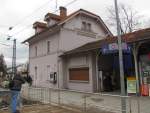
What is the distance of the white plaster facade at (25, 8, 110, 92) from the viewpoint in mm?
21028

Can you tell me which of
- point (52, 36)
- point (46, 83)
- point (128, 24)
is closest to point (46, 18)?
point (52, 36)

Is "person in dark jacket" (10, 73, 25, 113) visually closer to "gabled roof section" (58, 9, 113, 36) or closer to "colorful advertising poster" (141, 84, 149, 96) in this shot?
"colorful advertising poster" (141, 84, 149, 96)

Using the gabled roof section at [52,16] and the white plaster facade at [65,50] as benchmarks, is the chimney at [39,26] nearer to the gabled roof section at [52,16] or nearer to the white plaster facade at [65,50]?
the white plaster facade at [65,50]

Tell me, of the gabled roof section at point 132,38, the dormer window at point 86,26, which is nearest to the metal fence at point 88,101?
the gabled roof section at point 132,38

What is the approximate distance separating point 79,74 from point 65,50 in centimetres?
390

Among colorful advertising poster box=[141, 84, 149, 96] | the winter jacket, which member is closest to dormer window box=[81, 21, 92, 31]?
colorful advertising poster box=[141, 84, 149, 96]

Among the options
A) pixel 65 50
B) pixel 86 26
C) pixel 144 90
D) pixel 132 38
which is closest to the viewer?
pixel 144 90

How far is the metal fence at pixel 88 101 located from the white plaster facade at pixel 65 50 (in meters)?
6.90

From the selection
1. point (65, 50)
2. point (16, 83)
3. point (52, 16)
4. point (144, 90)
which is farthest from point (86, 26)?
point (16, 83)

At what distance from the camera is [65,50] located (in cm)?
2384

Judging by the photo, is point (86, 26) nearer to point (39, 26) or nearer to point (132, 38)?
point (39, 26)

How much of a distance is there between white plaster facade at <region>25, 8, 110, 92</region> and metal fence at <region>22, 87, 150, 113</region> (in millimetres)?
6898

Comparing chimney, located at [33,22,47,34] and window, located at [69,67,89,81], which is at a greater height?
chimney, located at [33,22,47,34]

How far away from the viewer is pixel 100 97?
898 cm
